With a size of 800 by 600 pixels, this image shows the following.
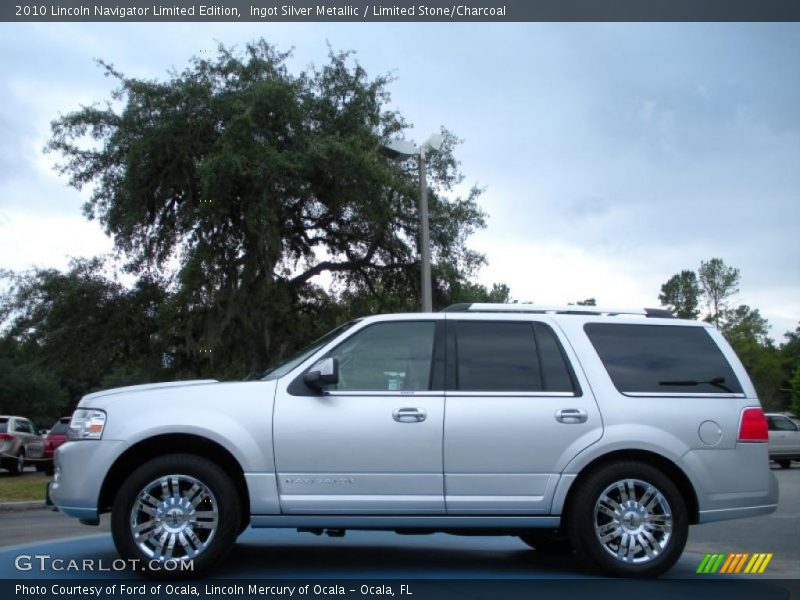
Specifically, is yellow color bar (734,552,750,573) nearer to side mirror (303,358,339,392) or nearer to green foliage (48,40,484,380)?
side mirror (303,358,339,392)

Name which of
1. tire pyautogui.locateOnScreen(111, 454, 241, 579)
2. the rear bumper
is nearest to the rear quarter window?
tire pyautogui.locateOnScreen(111, 454, 241, 579)

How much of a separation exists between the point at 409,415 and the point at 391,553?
1970 millimetres

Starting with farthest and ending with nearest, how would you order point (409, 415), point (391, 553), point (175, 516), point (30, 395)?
point (30, 395), point (391, 553), point (409, 415), point (175, 516)

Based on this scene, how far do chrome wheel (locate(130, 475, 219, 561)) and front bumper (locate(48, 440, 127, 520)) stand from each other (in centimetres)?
32

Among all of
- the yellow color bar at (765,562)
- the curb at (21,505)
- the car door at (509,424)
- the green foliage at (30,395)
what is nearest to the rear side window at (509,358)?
the car door at (509,424)

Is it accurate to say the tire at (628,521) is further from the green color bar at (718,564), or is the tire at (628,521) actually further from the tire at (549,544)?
the tire at (549,544)

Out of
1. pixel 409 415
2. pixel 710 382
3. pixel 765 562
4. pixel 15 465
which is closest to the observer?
pixel 409 415

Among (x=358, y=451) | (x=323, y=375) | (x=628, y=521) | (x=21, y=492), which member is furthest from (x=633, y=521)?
(x=21, y=492)

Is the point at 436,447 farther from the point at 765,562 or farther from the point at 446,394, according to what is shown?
the point at 765,562

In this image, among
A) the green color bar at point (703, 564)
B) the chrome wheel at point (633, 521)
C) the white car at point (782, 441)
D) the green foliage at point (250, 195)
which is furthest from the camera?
the white car at point (782, 441)

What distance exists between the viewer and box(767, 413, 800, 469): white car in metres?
26.0

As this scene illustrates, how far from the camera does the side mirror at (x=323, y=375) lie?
627cm

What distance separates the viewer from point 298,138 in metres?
21.6

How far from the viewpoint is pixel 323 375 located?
6.29m
